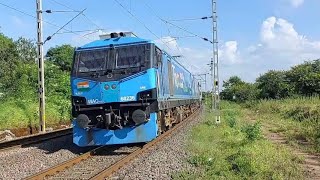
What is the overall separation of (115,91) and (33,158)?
3033mm

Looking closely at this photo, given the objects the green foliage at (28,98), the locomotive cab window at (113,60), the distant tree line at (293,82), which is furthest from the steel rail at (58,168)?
the distant tree line at (293,82)

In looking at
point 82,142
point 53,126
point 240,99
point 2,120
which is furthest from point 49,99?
point 240,99

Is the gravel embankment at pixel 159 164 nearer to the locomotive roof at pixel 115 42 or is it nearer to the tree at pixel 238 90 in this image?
the locomotive roof at pixel 115 42

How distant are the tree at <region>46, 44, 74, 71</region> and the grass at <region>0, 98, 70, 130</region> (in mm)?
39913

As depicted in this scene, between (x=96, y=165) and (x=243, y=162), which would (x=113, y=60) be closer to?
(x=96, y=165)

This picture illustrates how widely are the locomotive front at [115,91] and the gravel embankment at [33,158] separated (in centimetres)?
84

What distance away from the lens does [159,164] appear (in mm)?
10641

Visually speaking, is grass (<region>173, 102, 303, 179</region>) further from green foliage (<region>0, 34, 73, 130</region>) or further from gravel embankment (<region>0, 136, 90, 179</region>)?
green foliage (<region>0, 34, 73, 130</region>)

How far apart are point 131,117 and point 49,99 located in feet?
63.7

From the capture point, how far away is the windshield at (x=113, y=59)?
1367cm

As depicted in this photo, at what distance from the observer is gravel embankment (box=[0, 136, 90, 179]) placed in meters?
10.6

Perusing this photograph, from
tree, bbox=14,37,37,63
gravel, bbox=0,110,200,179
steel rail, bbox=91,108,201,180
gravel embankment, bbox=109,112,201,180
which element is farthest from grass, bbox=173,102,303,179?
tree, bbox=14,37,37,63

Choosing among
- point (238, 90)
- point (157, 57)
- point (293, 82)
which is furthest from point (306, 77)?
point (157, 57)

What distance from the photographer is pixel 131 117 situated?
523 inches
